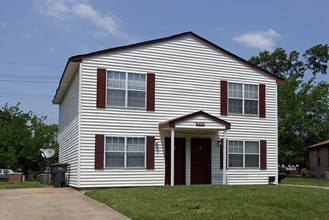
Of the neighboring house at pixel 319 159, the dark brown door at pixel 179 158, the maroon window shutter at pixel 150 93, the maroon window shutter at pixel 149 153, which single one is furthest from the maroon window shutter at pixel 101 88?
the neighboring house at pixel 319 159

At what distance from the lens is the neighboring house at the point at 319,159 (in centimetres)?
3250

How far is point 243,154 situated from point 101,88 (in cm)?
733

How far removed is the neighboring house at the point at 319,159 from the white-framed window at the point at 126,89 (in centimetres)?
1991

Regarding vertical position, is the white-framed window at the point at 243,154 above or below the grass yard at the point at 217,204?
above

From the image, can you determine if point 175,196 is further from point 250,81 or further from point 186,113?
point 250,81

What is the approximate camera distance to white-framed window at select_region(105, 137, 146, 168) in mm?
16875

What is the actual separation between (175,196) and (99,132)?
5907 mm

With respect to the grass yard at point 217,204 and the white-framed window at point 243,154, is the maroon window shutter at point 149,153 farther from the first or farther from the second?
the grass yard at point 217,204

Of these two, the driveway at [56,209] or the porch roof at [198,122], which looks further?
the porch roof at [198,122]

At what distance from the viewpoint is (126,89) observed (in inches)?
686

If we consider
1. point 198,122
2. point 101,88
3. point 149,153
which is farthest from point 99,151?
A: point 198,122

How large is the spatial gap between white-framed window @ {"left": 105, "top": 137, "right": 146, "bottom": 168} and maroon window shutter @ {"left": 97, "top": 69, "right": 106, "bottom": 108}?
4.89 ft

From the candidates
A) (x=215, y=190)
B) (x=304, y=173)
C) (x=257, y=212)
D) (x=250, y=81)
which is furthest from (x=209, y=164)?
(x=304, y=173)

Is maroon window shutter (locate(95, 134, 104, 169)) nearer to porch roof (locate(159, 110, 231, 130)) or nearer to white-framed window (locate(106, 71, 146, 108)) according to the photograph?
white-framed window (locate(106, 71, 146, 108))
